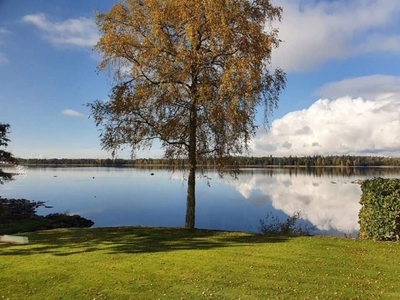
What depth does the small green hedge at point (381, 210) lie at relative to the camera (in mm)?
14156

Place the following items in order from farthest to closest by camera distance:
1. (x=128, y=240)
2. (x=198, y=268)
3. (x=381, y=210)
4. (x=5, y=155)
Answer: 1. (x=5, y=155)
2. (x=381, y=210)
3. (x=128, y=240)
4. (x=198, y=268)

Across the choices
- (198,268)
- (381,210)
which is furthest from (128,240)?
(381,210)

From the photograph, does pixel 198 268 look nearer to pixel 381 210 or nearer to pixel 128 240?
pixel 128 240

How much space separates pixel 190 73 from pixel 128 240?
811cm

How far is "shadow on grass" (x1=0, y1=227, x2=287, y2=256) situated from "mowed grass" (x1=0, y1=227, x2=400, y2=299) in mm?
41

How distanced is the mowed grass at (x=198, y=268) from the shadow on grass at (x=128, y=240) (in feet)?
0.13

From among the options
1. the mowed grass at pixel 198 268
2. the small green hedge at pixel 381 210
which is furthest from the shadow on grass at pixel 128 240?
the small green hedge at pixel 381 210

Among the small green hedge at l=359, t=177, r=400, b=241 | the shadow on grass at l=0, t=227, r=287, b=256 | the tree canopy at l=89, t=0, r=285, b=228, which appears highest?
the tree canopy at l=89, t=0, r=285, b=228

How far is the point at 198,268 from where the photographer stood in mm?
9930

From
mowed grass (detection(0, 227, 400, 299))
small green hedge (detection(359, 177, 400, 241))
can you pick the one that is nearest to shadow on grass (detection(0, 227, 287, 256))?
mowed grass (detection(0, 227, 400, 299))

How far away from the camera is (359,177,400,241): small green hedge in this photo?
14.2 metres

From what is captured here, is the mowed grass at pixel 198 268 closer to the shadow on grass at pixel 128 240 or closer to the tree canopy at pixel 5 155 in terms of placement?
the shadow on grass at pixel 128 240

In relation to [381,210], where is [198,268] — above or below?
below

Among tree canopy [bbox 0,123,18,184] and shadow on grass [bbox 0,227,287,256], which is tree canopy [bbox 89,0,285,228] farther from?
tree canopy [bbox 0,123,18,184]
